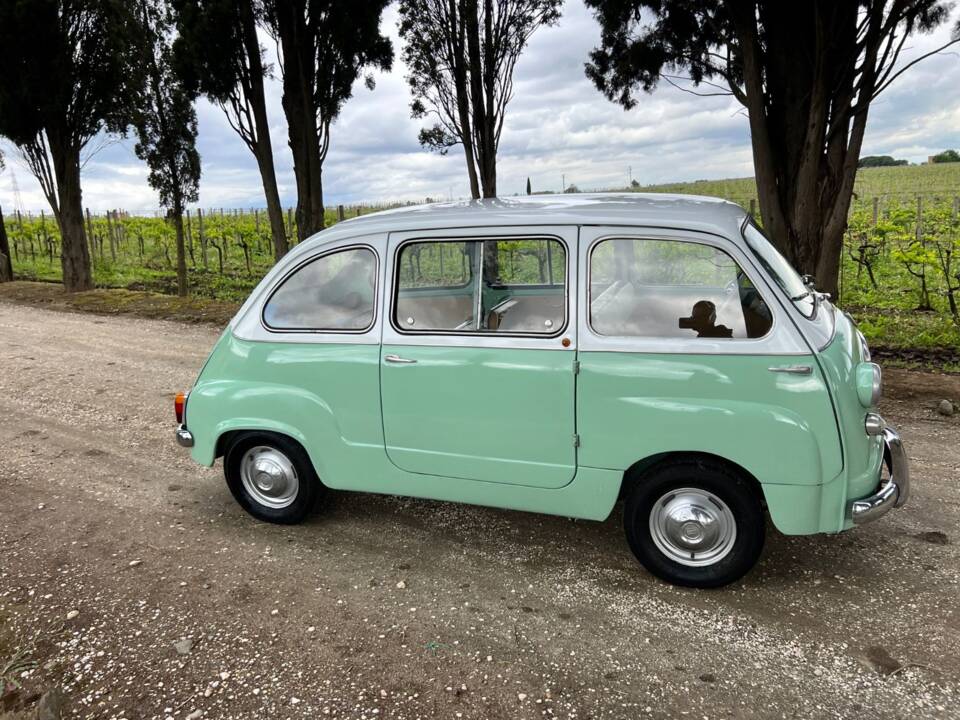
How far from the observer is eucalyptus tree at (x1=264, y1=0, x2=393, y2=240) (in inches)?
441

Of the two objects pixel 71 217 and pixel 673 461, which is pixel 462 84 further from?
pixel 71 217

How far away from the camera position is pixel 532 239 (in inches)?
141

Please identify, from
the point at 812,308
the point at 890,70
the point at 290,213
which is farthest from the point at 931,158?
the point at 812,308

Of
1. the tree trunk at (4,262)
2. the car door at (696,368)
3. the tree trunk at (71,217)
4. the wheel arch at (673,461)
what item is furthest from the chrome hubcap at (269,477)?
the tree trunk at (4,262)

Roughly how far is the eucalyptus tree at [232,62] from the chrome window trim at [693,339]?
31.1ft

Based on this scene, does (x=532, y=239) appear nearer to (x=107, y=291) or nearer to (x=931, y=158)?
(x=107, y=291)

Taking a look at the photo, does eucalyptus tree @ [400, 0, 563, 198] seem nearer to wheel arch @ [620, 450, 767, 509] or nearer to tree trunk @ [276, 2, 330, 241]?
tree trunk @ [276, 2, 330, 241]

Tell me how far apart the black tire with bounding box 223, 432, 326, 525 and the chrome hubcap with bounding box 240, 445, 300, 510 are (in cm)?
1

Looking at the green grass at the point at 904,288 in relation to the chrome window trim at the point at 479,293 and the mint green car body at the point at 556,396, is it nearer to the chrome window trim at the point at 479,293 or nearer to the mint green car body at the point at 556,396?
the mint green car body at the point at 556,396

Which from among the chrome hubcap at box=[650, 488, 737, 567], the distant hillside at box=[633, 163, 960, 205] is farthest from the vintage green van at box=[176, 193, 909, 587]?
the distant hillside at box=[633, 163, 960, 205]

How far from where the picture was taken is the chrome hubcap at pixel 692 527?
11.1 ft

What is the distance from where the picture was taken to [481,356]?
358cm

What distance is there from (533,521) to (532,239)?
176 cm

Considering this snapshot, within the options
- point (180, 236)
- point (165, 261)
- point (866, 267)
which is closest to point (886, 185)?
point (866, 267)
